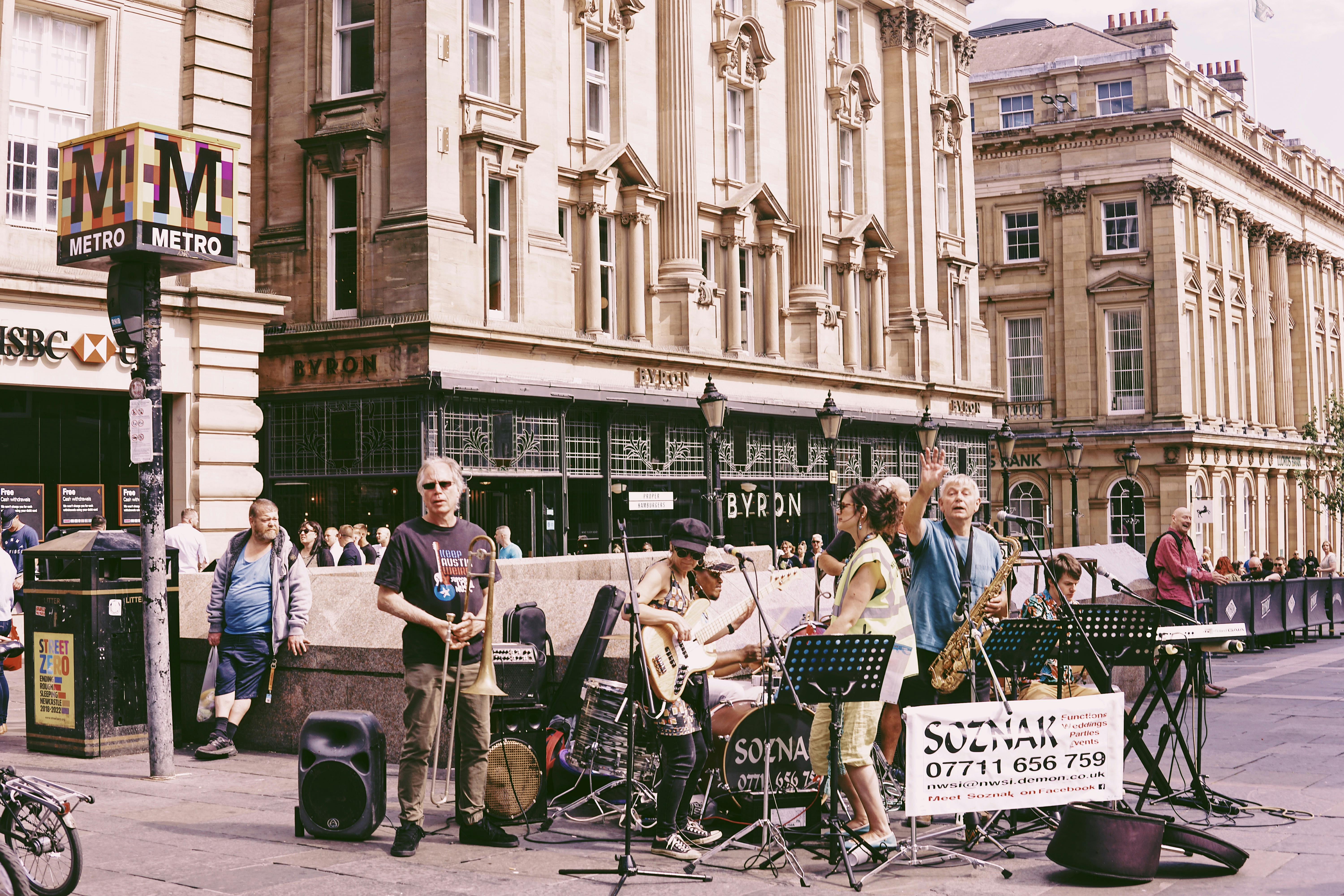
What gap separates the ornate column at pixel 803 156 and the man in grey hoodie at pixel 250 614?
83.1ft

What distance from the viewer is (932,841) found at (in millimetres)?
8820

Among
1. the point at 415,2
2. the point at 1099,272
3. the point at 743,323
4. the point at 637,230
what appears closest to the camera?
the point at 415,2

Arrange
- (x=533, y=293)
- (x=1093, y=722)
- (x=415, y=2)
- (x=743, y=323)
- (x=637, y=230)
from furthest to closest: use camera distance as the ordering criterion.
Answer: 1. (x=743, y=323)
2. (x=637, y=230)
3. (x=533, y=293)
4. (x=415, y=2)
5. (x=1093, y=722)

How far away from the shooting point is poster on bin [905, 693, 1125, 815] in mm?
7891

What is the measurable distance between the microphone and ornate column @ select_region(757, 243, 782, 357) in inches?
1018

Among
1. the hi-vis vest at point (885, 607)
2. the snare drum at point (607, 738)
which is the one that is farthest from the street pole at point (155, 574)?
the hi-vis vest at point (885, 607)

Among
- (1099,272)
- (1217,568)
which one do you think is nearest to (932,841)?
(1217,568)

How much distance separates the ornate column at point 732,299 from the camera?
3372 centimetres

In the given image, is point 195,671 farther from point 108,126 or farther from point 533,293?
point 533,293

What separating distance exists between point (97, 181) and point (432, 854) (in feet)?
22.8

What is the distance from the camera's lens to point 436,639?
334 inches

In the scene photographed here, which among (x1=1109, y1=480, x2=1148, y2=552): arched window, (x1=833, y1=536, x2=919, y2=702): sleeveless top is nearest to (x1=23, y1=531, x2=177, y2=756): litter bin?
(x1=833, y1=536, x2=919, y2=702): sleeveless top

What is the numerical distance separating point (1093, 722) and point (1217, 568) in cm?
2175

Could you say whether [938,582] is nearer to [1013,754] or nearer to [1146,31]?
[1013,754]
